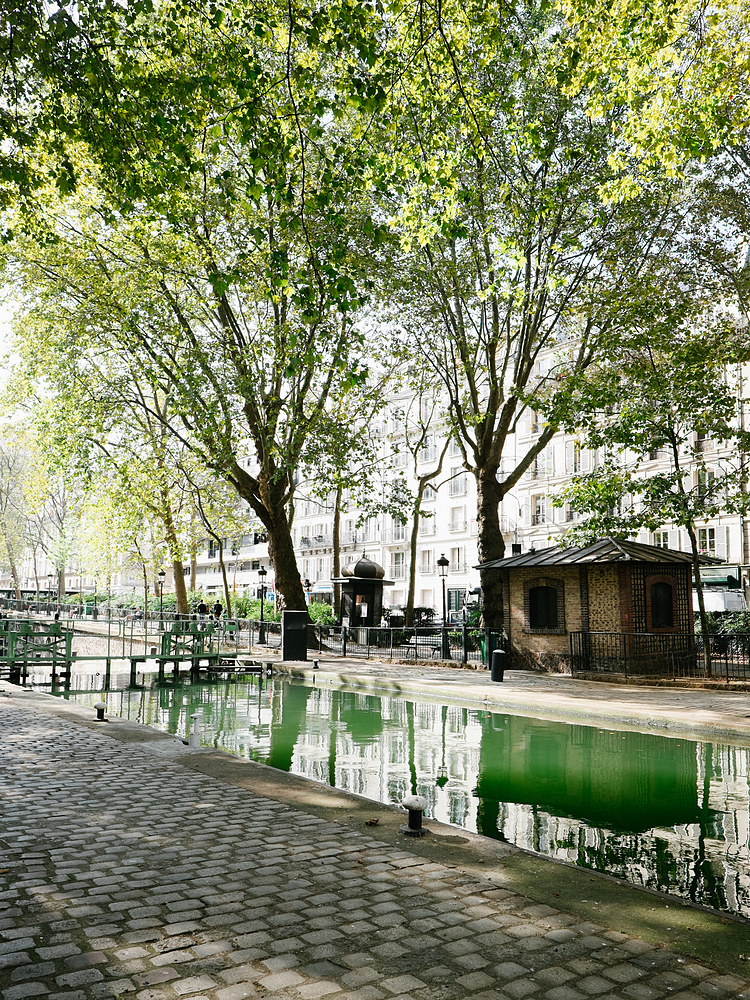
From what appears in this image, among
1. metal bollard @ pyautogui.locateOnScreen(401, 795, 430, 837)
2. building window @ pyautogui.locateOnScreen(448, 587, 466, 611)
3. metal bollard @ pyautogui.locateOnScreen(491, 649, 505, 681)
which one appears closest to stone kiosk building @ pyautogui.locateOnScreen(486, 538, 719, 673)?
metal bollard @ pyautogui.locateOnScreen(491, 649, 505, 681)

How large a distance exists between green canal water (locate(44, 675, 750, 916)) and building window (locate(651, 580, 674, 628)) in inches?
286

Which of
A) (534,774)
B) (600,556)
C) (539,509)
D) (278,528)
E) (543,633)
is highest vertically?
(539,509)

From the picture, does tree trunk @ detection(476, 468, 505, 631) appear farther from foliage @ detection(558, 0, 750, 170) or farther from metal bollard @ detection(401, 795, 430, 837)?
metal bollard @ detection(401, 795, 430, 837)

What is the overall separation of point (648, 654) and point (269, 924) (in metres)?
17.8

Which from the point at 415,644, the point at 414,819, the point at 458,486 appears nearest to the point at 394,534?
the point at 458,486

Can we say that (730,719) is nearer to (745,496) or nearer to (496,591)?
(745,496)

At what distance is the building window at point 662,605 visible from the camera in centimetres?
2084

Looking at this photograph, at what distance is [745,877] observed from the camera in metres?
6.24

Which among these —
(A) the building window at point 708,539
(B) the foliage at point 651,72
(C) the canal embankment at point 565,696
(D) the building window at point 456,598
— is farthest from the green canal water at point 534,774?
(D) the building window at point 456,598

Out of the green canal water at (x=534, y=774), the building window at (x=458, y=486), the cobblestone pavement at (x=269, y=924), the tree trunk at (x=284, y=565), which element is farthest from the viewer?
the building window at (x=458, y=486)

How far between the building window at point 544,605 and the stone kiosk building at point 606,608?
0.03 metres

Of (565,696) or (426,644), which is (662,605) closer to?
(565,696)

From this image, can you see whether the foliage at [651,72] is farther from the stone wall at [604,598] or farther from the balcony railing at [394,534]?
the balcony railing at [394,534]

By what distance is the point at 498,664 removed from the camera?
18672 mm
